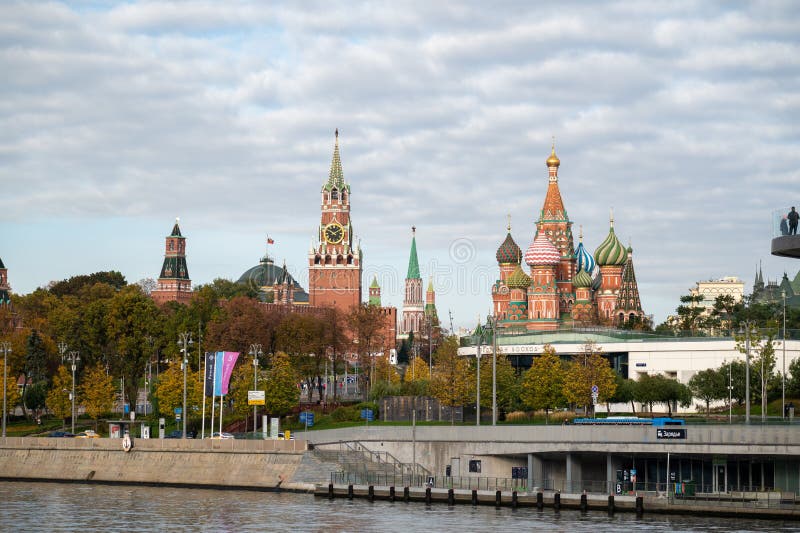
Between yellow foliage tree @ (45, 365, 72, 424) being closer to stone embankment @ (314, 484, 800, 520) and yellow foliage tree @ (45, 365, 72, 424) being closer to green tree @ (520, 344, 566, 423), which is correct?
green tree @ (520, 344, 566, 423)

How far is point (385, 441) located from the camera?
94.0 meters

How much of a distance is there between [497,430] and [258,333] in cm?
6278

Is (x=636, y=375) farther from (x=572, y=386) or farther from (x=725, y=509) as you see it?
(x=725, y=509)

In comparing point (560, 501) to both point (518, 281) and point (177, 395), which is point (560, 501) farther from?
point (518, 281)

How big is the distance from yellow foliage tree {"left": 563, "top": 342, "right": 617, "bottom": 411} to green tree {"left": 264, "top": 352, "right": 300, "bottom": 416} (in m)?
25.6

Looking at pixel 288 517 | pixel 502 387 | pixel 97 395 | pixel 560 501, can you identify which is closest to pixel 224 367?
pixel 502 387

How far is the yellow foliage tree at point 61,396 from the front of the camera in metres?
128

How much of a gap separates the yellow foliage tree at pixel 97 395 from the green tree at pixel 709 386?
56237mm

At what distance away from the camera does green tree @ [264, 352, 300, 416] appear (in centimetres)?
11800

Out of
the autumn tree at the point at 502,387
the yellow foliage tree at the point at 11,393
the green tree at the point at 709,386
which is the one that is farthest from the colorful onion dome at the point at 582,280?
the yellow foliage tree at the point at 11,393

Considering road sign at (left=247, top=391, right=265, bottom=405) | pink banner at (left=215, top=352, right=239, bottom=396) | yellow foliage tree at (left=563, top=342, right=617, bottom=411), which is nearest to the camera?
pink banner at (left=215, top=352, right=239, bottom=396)

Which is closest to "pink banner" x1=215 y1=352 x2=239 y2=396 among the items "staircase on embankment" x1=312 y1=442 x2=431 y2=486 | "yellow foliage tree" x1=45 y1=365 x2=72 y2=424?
"staircase on embankment" x1=312 y1=442 x2=431 y2=486

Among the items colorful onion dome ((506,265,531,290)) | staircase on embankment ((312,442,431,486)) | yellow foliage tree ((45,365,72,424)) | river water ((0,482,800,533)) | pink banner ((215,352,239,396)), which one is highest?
colorful onion dome ((506,265,531,290))

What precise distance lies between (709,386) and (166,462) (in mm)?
48003
